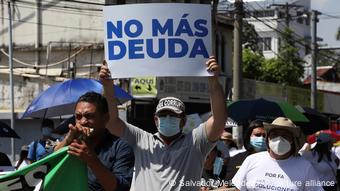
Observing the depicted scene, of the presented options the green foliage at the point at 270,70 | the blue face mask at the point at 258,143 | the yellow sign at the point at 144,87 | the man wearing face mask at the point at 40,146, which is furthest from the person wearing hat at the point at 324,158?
the green foliage at the point at 270,70

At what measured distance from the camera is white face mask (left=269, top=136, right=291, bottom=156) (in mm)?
5938

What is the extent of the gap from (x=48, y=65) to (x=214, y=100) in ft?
77.9

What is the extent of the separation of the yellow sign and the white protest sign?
1830cm

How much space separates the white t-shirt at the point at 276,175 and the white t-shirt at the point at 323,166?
465 cm

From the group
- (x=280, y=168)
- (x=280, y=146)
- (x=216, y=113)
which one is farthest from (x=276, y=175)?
(x=216, y=113)

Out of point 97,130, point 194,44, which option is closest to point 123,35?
point 194,44

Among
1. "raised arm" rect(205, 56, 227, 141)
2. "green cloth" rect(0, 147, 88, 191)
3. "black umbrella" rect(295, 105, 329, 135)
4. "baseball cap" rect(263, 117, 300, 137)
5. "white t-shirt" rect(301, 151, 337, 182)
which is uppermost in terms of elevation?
"raised arm" rect(205, 56, 227, 141)

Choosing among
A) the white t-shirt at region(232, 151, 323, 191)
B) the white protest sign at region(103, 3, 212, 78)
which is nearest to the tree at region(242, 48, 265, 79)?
the white protest sign at region(103, 3, 212, 78)

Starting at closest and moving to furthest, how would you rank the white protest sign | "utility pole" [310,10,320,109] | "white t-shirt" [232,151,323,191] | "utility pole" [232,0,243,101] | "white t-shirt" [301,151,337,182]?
"white t-shirt" [232,151,323,191]
the white protest sign
"white t-shirt" [301,151,337,182]
"utility pole" [232,0,243,101]
"utility pole" [310,10,320,109]

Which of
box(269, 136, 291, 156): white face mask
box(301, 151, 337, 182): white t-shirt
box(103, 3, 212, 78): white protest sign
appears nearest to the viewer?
box(269, 136, 291, 156): white face mask

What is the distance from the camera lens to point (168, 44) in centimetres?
702

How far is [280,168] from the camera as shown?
5.90m

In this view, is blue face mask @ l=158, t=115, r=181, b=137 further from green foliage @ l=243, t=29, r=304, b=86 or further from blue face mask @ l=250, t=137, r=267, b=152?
green foliage @ l=243, t=29, r=304, b=86

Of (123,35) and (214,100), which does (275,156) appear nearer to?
(214,100)
